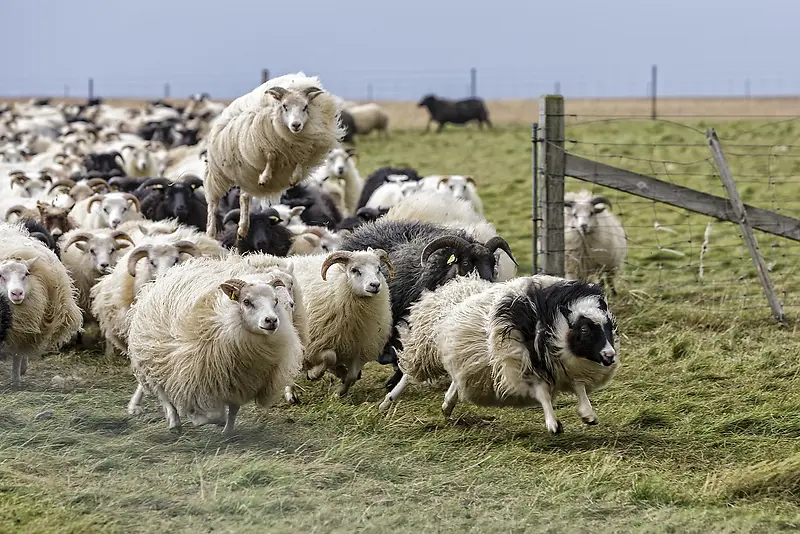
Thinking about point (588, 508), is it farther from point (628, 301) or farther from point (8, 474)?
point (628, 301)

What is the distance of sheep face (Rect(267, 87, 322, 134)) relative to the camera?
7645 mm

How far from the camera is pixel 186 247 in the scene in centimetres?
771

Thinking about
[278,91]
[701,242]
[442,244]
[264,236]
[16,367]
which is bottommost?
[16,367]

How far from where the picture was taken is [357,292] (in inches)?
286

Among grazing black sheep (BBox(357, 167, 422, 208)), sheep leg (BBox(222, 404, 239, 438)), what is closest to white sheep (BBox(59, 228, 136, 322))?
sheep leg (BBox(222, 404, 239, 438))

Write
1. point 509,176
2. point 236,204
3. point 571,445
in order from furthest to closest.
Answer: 1. point 509,176
2. point 236,204
3. point 571,445

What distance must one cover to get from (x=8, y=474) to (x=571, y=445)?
2.85 m

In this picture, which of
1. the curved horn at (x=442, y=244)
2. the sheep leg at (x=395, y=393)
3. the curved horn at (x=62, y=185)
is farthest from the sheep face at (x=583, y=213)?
the curved horn at (x=62, y=185)

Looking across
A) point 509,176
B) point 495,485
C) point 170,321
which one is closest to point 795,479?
point 495,485

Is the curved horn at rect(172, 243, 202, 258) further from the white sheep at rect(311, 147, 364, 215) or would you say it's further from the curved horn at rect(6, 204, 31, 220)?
the white sheep at rect(311, 147, 364, 215)

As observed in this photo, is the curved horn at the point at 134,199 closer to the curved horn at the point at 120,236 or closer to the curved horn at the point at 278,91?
the curved horn at the point at 120,236

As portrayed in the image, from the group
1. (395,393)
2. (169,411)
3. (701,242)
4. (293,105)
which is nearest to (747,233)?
(395,393)

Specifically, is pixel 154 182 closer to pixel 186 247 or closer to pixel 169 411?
pixel 186 247

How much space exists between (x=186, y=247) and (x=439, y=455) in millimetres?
2773
